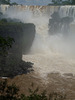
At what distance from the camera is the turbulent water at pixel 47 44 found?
25.7 m

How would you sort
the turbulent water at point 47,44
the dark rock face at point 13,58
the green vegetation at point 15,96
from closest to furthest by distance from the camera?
the green vegetation at point 15,96, the dark rock face at point 13,58, the turbulent water at point 47,44

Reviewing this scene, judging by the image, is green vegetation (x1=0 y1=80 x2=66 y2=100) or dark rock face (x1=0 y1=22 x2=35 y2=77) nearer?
green vegetation (x1=0 y1=80 x2=66 y2=100)

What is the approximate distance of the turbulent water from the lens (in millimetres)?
25656

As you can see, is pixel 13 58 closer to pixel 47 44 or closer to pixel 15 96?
pixel 15 96

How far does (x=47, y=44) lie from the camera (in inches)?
1506

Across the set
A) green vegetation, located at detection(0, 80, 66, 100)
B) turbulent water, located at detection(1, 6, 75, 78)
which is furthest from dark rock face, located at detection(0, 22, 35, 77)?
green vegetation, located at detection(0, 80, 66, 100)

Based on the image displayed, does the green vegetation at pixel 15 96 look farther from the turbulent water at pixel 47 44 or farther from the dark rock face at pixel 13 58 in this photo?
the turbulent water at pixel 47 44

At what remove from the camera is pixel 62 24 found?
133 feet

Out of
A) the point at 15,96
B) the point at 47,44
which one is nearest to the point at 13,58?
the point at 15,96

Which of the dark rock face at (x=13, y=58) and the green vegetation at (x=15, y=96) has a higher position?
the green vegetation at (x=15, y=96)

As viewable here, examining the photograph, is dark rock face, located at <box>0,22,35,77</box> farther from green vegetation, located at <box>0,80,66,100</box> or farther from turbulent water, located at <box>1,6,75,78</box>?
green vegetation, located at <box>0,80,66,100</box>

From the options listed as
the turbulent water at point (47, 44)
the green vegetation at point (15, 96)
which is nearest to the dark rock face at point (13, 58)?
the turbulent water at point (47, 44)

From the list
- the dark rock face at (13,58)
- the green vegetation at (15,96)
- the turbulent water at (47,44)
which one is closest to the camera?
the green vegetation at (15,96)

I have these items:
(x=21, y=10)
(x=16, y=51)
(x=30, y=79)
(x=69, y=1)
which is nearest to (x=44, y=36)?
(x=21, y=10)
